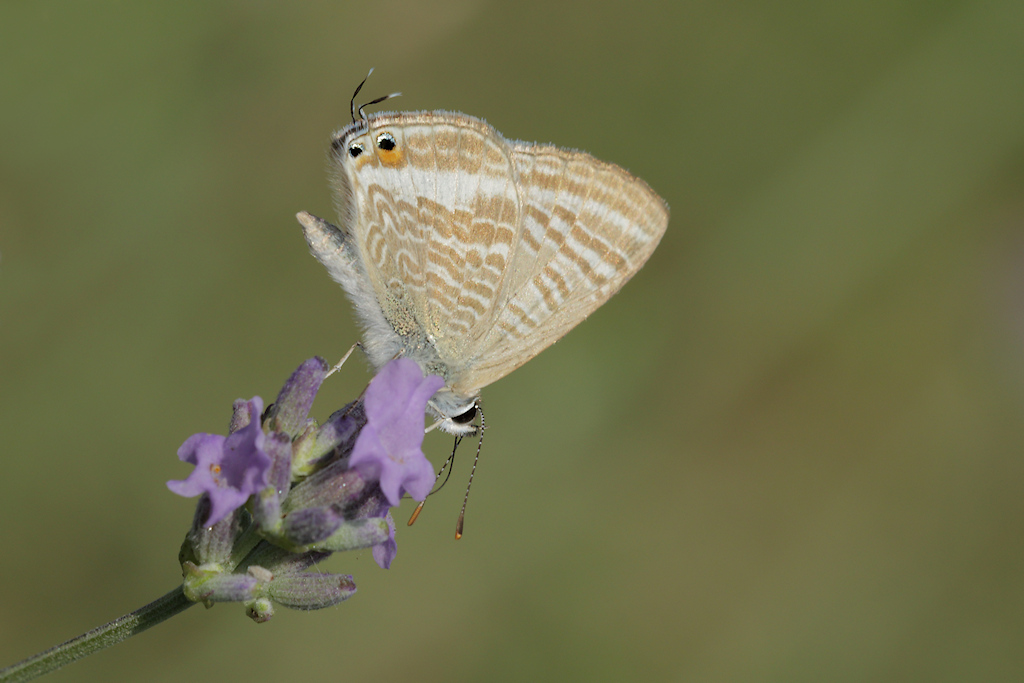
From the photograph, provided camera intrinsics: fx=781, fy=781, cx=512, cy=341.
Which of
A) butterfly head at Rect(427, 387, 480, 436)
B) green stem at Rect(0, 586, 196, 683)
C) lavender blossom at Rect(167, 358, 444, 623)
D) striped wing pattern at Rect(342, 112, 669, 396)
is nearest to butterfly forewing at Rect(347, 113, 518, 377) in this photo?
striped wing pattern at Rect(342, 112, 669, 396)

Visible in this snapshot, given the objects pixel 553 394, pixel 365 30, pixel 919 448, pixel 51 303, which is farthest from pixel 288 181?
pixel 919 448

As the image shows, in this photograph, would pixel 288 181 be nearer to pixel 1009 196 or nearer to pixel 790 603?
pixel 790 603

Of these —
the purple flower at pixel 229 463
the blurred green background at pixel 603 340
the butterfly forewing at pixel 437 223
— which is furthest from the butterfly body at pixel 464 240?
the blurred green background at pixel 603 340

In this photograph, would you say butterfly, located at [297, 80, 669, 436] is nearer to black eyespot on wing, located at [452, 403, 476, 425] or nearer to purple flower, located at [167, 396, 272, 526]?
black eyespot on wing, located at [452, 403, 476, 425]

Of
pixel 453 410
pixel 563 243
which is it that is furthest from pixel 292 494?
pixel 563 243

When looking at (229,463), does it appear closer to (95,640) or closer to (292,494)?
(292,494)

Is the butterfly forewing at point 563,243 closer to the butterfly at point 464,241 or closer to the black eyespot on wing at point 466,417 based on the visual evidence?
the butterfly at point 464,241
